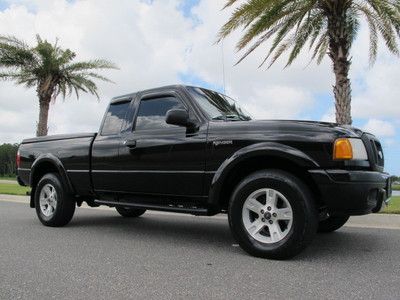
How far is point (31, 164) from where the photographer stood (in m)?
7.63

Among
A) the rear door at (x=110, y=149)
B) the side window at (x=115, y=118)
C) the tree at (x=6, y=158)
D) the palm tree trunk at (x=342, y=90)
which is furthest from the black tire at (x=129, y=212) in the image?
the tree at (x=6, y=158)

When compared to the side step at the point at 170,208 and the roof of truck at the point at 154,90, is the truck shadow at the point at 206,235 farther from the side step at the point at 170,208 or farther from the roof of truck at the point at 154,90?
the roof of truck at the point at 154,90

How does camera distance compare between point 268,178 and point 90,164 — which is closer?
point 268,178

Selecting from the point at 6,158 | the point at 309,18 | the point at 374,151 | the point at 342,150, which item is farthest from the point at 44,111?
the point at 6,158

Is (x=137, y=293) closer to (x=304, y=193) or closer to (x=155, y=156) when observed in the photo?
(x=304, y=193)

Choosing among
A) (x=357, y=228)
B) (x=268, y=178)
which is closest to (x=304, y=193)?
(x=268, y=178)

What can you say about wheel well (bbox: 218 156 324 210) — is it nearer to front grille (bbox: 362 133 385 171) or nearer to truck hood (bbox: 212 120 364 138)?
truck hood (bbox: 212 120 364 138)

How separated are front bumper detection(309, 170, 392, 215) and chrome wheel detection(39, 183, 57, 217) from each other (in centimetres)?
433

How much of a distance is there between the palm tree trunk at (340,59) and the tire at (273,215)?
790 centimetres

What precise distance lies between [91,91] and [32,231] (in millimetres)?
18022

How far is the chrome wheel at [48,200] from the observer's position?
7.26 metres

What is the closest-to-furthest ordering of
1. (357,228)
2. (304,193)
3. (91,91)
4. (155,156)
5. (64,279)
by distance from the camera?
A: (64,279), (304,193), (155,156), (357,228), (91,91)

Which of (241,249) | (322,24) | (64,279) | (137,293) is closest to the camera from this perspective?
(137,293)

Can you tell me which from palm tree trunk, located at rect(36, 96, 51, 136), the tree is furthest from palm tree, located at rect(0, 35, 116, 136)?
the tree
